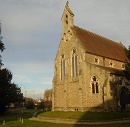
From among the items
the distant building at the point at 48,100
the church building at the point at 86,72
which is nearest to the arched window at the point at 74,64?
the church building at the point at 86,72

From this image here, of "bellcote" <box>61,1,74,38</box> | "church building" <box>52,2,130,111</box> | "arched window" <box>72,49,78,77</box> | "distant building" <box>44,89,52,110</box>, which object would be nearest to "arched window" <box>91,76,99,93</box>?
"church building" <box>52,2,130,111</box>

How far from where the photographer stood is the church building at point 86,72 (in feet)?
120

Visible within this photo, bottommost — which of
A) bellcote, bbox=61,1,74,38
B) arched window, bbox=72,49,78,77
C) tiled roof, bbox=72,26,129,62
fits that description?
arched window, bbox=72,49,78,77

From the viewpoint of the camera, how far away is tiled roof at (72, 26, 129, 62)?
1681 inches

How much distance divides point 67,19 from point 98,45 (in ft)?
28.8

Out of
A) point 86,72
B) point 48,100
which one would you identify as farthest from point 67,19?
point 48,100

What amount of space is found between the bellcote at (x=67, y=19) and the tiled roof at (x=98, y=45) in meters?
1.40

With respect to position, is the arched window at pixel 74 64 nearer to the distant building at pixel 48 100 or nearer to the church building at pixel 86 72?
the church building at pixel 86 72

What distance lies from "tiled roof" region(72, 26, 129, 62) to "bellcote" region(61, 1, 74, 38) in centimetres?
140

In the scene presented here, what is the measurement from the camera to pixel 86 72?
39125mm

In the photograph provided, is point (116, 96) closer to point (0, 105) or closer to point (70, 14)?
point (70, 14)

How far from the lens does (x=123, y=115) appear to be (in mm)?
31484

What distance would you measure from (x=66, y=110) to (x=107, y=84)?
10509 mm

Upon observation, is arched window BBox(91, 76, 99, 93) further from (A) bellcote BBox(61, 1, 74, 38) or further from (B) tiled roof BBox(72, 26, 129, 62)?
(A) bellcote BBox(61, 1, 74, 38)
